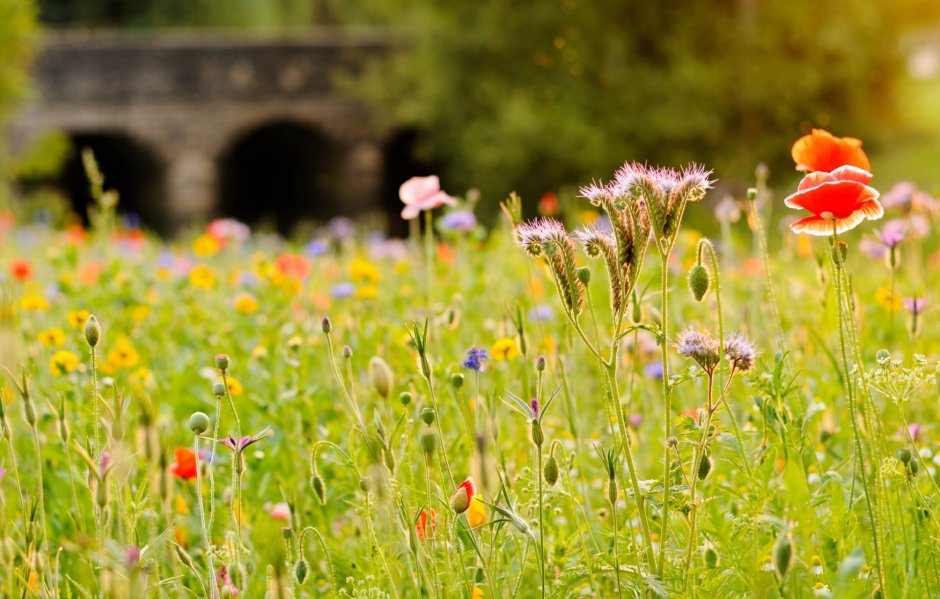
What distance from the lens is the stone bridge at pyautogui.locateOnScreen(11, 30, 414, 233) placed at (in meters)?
19.7

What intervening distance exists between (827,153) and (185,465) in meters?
1.05

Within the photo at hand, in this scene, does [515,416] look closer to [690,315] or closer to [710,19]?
[690,315]

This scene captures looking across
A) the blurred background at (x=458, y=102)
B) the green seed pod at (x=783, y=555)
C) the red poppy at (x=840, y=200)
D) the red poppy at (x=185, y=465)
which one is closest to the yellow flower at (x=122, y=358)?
the red poppy at (x=185, y=465)

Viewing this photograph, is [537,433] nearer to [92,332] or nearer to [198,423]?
[198,423]

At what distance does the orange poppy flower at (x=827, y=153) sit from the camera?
1297mm

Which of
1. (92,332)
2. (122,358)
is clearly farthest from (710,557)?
(122,358)

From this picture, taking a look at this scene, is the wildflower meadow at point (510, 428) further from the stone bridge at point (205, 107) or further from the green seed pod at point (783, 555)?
the stone bridge at point (205, 107)

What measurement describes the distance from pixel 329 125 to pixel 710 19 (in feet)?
28.1

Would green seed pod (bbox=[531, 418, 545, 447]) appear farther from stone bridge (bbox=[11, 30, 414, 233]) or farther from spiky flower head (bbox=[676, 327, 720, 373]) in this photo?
stone bridge (bbox=[11, 30, 414, 233])

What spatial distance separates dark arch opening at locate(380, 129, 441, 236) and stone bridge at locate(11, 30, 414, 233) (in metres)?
0.07

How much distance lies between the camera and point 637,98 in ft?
46.0

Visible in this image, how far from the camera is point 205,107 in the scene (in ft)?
66.5

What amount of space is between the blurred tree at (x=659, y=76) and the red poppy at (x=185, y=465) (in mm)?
11669

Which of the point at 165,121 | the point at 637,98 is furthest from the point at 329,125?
the point at 637,98
